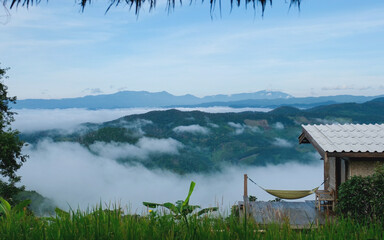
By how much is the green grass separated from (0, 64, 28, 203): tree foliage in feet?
33.1

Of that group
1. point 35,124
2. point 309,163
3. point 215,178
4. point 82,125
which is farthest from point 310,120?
point 35,124

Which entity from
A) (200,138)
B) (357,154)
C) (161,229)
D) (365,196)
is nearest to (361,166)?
(357,154)

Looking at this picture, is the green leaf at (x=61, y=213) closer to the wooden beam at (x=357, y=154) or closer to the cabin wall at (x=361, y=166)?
the wooden beam at (x=357, y=154)

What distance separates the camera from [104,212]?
404cm

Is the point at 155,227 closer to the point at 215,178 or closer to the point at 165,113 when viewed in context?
the point at 215,178

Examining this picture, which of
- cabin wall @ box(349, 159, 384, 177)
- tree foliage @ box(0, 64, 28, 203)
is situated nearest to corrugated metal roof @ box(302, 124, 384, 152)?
cabin wall @ box(349, 159, 384, 177)

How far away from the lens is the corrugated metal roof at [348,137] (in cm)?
984

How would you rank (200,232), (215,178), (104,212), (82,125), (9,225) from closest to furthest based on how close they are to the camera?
(200,232) → (9,225) → (104,212) → (215,178) → (82,125)

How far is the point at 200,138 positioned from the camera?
123 m

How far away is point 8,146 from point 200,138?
110m

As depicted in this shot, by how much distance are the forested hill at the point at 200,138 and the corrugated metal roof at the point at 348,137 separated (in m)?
99.6

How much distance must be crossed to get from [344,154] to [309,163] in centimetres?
12496

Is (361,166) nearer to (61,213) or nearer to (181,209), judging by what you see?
(181,209)

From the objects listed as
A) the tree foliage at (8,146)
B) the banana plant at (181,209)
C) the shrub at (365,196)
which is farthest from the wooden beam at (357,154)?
the tree foliage at (8,146)
